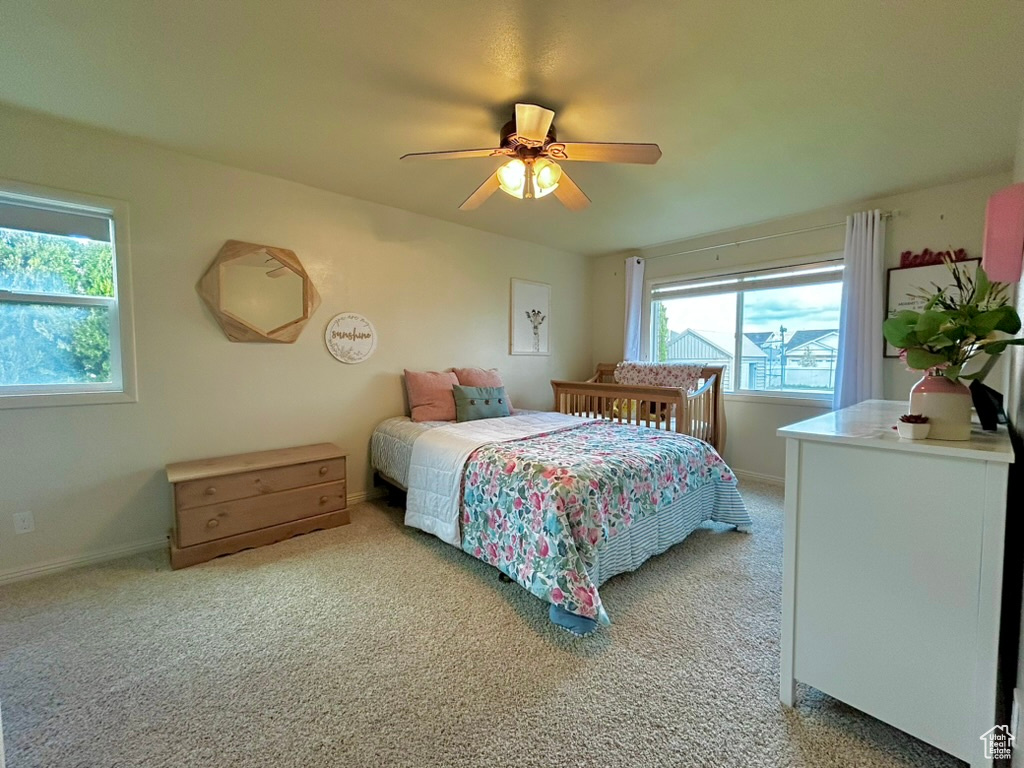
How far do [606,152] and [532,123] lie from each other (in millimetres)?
376

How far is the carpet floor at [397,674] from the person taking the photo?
4.03 ft

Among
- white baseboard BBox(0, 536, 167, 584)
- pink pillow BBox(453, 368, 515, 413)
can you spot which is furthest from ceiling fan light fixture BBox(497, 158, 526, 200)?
white baseboard BBox(0, 536, 167, 584)

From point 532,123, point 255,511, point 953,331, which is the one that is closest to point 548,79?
point 532,123

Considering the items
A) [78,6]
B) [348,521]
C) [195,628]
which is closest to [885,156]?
[78,6]

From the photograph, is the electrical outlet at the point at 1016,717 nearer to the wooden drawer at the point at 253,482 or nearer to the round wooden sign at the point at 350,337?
the wooden drawer at the point at 253,482

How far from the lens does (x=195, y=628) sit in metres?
1.77

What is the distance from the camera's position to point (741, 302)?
4020 mm

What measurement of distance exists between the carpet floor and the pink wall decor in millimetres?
1591

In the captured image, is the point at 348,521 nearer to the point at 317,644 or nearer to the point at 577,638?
the point at 317,644

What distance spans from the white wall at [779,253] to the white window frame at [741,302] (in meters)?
0.04

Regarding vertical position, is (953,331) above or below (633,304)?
below

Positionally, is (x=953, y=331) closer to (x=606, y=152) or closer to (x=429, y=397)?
(x=606, y=152)

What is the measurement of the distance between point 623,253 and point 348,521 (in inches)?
159

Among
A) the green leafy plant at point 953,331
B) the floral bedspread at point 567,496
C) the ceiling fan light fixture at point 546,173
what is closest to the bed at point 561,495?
the floral bedspread at point 567,496
